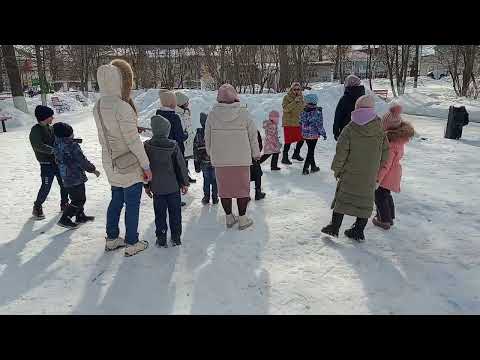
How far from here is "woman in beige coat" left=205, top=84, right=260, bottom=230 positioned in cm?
365

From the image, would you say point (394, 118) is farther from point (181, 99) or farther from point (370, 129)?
point (181, 99)

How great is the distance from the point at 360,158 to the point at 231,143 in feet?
4.33

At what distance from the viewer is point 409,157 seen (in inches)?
280

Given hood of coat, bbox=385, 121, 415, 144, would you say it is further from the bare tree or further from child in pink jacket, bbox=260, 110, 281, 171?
the bare tree

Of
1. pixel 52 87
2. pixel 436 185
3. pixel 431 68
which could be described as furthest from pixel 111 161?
pixel 431 68

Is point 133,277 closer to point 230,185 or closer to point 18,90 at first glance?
point 230,185

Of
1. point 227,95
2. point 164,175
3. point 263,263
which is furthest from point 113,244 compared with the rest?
point 227,95

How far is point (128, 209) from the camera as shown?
334 cm

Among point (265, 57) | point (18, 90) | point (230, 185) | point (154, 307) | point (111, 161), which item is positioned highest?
point (265, 57)

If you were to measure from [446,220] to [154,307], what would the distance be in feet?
11.2

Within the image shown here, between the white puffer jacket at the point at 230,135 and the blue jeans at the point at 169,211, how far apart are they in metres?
0.63

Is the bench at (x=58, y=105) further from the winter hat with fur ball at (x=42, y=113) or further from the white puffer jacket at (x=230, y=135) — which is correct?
the white puffer jacket at (x=230, y=135)

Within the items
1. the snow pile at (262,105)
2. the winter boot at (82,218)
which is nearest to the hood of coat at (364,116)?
the winter boot at (82,218)

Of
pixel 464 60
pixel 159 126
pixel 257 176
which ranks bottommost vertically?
pixel 257 176
